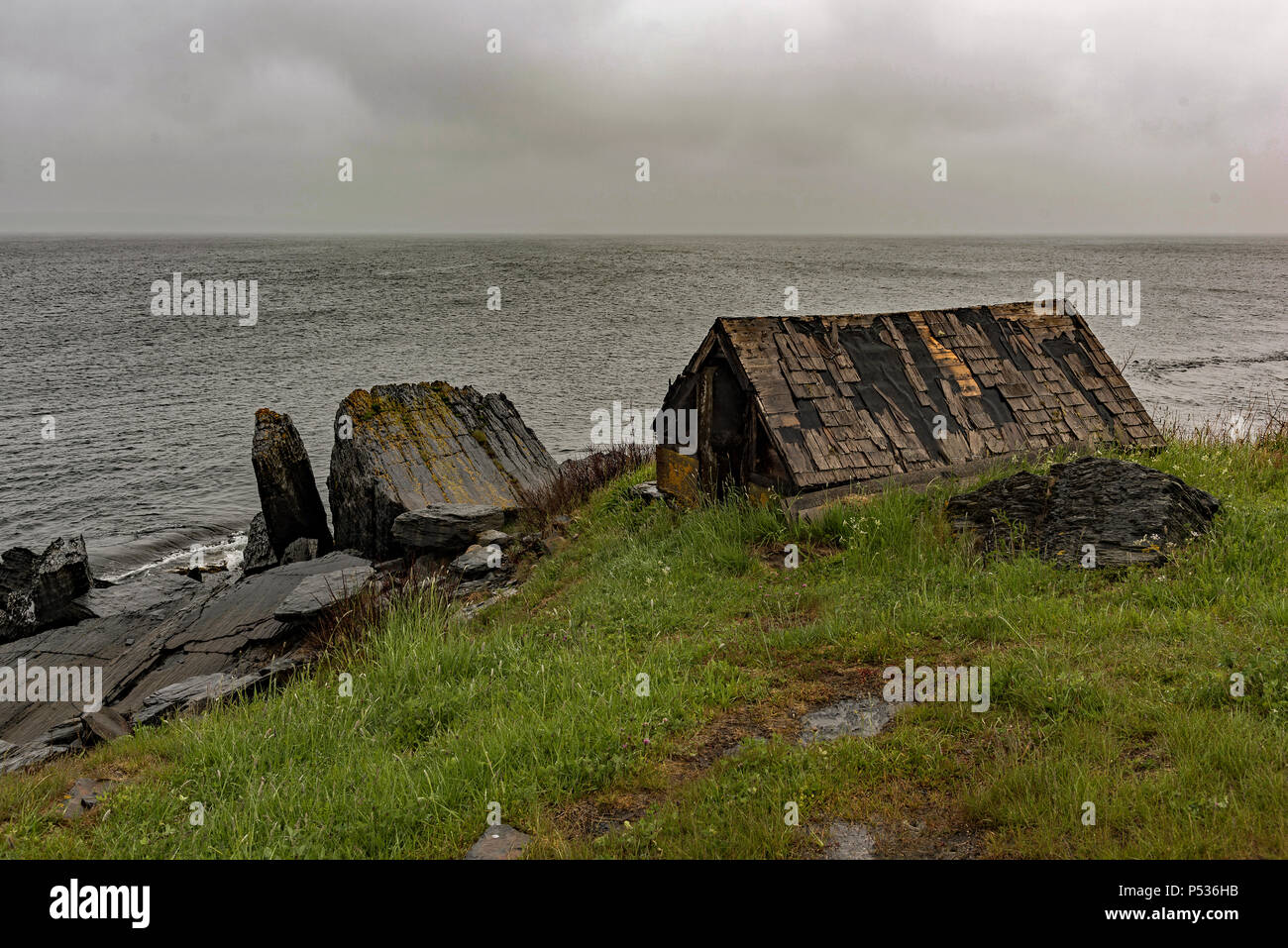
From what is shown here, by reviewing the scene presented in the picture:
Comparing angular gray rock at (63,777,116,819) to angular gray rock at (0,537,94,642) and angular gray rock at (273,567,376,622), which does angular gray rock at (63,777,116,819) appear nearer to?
angular gray rock at (273,567,376,622)

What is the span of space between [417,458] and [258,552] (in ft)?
13.6

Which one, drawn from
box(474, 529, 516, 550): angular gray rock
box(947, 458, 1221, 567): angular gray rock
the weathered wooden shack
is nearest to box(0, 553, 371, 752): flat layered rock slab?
box(474, 529, 516, 550): angular gray rock

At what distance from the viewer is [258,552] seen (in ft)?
53.0

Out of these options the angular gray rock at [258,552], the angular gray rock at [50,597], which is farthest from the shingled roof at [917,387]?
the angular gray rock at [50,597]

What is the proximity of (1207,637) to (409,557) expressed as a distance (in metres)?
10.6

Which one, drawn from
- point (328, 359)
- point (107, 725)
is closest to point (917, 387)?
point (107, 725)

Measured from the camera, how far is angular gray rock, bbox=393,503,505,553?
13.0 meters

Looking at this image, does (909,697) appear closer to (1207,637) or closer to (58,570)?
(1207,637)

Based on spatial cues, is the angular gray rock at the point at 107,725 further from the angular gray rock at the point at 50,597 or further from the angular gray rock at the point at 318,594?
the angular gray rock at the point at 50,597

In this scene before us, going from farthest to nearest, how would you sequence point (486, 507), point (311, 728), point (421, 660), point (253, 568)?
point (253, 568), point (486, 507), point (421, 660), point (311, 728)

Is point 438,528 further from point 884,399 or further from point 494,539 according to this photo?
point 884,399

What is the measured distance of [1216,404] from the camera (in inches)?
1076
